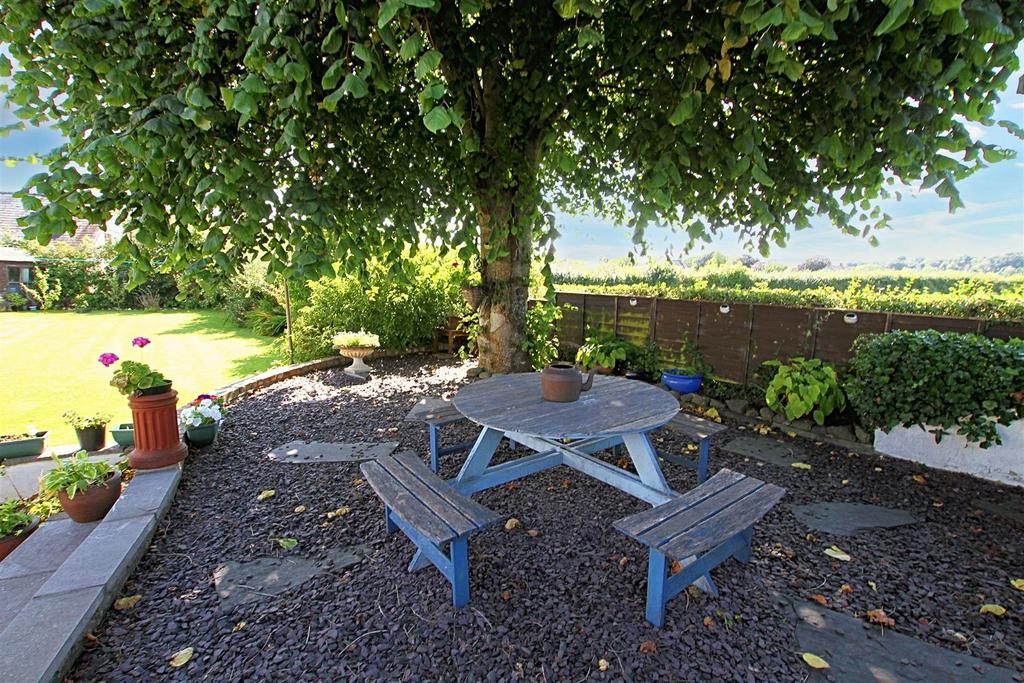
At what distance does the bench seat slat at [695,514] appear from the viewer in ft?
5.74

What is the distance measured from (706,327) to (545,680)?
443cm

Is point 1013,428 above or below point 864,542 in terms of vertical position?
above

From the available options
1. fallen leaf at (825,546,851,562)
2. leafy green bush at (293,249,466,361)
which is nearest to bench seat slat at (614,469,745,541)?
fallen leaf at (825,546,851,562)

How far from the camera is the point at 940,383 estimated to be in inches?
129

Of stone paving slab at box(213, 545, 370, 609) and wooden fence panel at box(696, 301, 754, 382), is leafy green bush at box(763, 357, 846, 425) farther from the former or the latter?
stone paving slab at box(213, 545, 370, 609)

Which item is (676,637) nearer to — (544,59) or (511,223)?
(511,223)

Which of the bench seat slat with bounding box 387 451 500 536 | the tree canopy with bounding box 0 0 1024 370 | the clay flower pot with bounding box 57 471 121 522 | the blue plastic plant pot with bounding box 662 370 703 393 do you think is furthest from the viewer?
the blue plastic plant pot with bounding box 662 370 703 393

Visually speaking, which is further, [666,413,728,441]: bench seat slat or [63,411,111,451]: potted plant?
[63,411,111,451]: potted plant

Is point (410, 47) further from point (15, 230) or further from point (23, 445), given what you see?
point (15, 230)

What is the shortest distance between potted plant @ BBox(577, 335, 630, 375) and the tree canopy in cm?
228

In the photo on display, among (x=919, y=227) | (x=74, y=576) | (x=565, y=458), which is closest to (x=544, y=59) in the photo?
(x=565, y=458)

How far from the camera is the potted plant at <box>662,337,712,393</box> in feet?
16.7

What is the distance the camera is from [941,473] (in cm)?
335

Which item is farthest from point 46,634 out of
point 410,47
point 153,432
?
point 410,47
